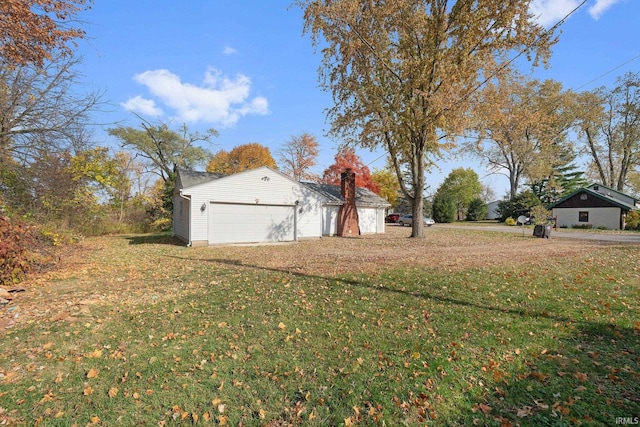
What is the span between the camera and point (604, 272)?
7750mm

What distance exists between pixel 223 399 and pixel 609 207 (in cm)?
3889

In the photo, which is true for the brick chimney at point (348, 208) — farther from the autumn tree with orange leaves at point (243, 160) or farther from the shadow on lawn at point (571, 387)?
the autumn tree with orange leaves at point (243, 160)

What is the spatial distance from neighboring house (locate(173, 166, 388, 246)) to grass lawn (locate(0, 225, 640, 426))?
7374 millimetres

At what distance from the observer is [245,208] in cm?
1553

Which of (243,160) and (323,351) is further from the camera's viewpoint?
(243,160)

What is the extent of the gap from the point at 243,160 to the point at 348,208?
2083cm

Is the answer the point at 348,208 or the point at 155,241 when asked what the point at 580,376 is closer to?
the point at 155,241

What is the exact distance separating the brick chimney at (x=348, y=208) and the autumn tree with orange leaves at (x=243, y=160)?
1861 cm

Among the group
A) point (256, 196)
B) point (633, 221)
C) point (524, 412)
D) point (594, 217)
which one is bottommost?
point (524, 412)

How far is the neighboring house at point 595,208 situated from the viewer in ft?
93.4

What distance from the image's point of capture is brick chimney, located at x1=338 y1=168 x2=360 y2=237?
20703mm

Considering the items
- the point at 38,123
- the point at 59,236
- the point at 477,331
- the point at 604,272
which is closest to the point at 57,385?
the point at 477,331

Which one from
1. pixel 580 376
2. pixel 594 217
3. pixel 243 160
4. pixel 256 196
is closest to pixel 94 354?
pixel 580 376

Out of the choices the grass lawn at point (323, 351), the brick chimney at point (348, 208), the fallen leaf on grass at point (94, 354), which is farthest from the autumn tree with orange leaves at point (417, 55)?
the fallen leaf on grass at point (94, 354)
